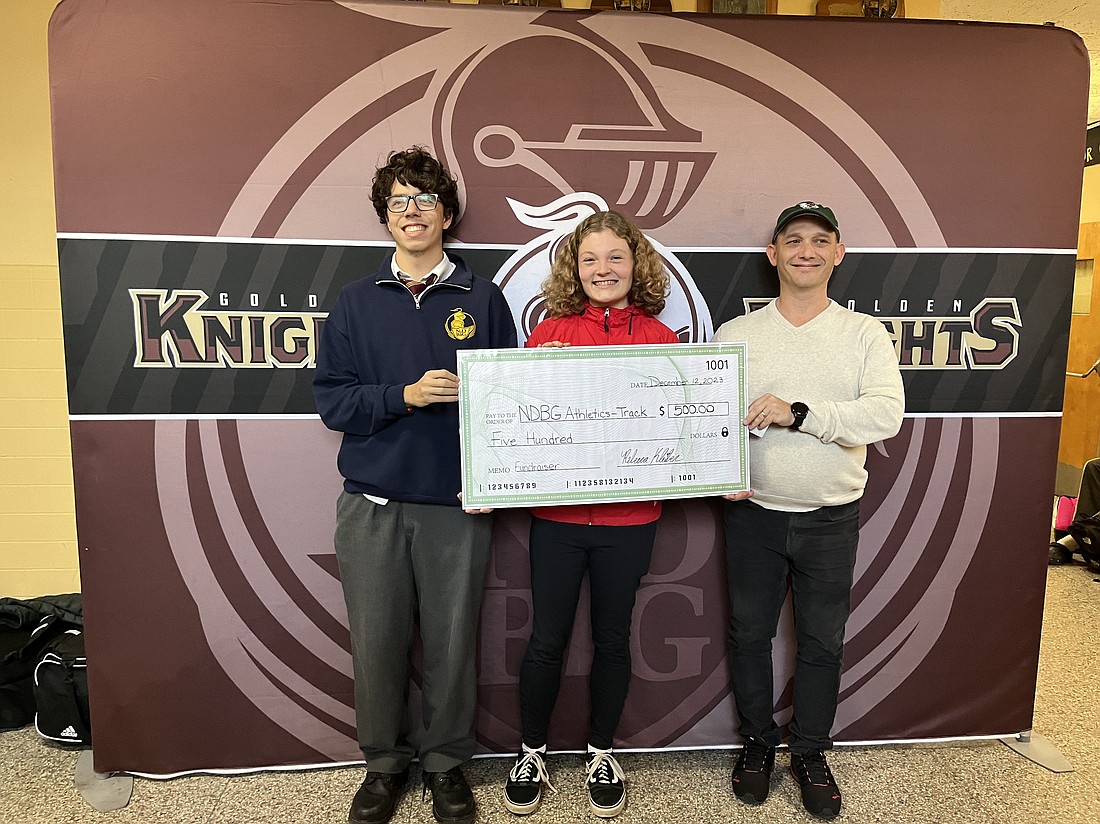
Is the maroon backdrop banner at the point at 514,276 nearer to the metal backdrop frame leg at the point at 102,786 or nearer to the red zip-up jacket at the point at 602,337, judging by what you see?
the metal backdrop frame leg at the point at 102,786

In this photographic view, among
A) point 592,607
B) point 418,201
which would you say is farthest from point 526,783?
point 418,201

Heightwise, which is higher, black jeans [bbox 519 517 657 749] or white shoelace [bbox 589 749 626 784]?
black jeans [bbox 519 517 657 749]

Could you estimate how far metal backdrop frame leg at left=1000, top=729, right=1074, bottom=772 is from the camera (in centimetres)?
240

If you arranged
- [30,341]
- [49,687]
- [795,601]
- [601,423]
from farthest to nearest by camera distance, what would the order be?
1. [30,341]
2. [49,687]
3. [795,601]
4. [601,423]

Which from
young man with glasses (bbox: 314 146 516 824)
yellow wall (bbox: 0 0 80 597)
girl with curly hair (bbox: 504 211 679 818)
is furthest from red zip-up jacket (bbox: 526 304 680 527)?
yellow wall (bbox: 0 0 80 597)

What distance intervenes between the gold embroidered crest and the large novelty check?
145mm

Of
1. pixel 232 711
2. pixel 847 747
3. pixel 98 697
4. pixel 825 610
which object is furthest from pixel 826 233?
pixel 98 697

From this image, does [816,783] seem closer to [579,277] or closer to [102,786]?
[579,277]

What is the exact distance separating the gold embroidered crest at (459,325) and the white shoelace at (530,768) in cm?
132

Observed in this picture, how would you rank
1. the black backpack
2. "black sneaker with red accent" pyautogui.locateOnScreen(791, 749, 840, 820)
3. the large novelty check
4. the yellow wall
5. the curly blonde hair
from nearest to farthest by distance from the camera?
the large novelty check, the curly blonde hair, "black sneaker with red accent" pyautogui.locateOnScreen(791, 749, 840, 820), the black backpack, the yellow wall

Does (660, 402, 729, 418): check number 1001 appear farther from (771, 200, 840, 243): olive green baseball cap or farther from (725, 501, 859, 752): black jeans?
(771, 200, 840, 243): olive green baseball cap

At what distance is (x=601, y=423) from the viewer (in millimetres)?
1951

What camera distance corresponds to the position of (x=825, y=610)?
2.14m

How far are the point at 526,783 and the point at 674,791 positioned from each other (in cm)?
50
